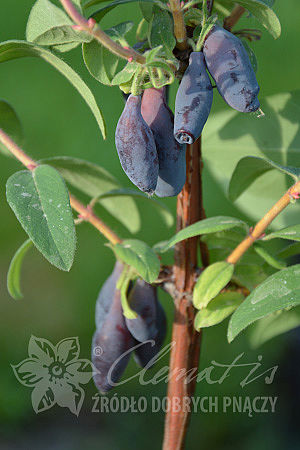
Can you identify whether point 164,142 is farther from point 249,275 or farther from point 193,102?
point 249,275

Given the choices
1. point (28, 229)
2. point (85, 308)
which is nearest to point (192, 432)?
point (85, 308)

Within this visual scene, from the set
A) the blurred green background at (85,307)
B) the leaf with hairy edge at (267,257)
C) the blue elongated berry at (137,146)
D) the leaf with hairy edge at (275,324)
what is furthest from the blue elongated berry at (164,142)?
the blurred green background at (85,307)

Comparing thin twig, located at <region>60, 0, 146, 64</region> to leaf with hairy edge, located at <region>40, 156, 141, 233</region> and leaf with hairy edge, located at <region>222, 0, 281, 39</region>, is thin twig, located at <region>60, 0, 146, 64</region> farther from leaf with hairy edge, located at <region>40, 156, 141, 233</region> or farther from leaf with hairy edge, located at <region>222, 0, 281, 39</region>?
leaf with hairy edge, located at <region>40, 156, 141, 233</region>

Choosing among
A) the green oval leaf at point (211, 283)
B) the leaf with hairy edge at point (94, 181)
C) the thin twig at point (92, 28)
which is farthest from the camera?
the leaf with hairy edge at point (94, 181)

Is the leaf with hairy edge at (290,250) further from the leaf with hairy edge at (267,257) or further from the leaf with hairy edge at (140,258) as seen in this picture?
the leaf with hairy edge at (140,258)

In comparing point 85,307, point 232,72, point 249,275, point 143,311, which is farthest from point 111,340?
point 85,307

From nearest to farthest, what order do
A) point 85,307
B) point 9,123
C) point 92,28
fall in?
point 92,28 → point 9,123 → point 85,307
